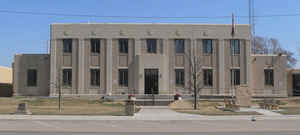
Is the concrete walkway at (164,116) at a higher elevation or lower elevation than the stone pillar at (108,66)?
lower

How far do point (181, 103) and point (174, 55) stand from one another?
8.80 metres

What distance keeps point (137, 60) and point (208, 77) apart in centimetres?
880

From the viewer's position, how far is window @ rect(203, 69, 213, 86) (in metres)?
41.8

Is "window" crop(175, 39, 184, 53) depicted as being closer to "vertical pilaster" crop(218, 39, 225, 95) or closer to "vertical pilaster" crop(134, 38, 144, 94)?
"vertical pilaster" crop(218, 39, 225, 95)

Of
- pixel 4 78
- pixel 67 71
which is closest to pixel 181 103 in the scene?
pixel 67 71

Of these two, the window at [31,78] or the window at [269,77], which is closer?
the window at [31,78]

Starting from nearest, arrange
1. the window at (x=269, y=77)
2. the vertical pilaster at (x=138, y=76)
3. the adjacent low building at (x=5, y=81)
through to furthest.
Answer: the vertical pilaster at (x=138, y=76), the window at (x=269, y=77), the adjacent low building at (x=5, y=81)

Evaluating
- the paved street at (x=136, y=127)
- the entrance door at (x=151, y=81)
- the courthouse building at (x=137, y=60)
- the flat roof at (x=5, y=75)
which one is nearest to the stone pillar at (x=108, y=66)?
the courthouse building at (x=137, y=60)

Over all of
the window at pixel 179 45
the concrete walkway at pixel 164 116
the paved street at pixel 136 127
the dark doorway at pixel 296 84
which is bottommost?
the concrete walkway at pixel 164 116

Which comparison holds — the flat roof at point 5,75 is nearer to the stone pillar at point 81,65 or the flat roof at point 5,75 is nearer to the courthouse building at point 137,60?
the courthouse building at point 137,60

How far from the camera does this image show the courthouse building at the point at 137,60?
4088 cm

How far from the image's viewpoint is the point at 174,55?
136 feet

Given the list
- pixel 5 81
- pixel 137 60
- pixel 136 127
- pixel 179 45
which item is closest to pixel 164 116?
pixel 136 127

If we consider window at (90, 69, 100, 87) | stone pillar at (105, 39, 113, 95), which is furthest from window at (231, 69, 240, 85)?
window at (90, 69, 100, 87)
